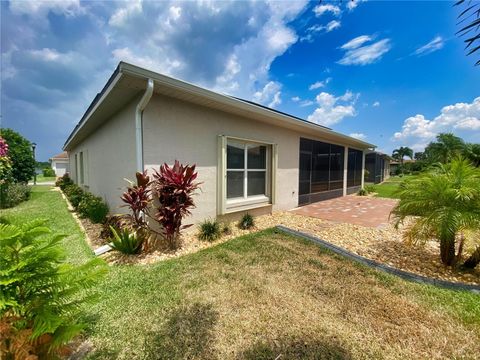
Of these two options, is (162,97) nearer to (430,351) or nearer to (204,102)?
(204,102)

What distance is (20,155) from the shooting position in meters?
17.7

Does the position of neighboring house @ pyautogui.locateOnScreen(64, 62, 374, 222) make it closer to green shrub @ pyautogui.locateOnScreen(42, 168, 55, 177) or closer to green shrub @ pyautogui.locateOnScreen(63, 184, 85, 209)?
green shrub @ pyautogui.locateOnScreen(63, 184, 85, 209)

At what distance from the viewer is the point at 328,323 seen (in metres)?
2.39

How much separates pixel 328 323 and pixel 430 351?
93cm

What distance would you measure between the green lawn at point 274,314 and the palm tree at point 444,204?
0.90 m

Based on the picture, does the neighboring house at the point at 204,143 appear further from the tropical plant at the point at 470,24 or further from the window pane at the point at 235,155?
the tropical plant at the point at 470,24

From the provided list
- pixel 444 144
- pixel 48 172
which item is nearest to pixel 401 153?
pixel 444 144

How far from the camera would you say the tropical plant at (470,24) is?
1639 mm

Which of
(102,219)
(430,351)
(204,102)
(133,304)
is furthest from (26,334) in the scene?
(102,219)

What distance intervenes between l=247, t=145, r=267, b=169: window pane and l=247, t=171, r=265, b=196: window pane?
0.79 ft

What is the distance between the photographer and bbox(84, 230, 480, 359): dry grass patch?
2035mm

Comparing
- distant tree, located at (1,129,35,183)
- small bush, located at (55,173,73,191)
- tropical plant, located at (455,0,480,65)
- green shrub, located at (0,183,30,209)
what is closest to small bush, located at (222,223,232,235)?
tropical plant, located at (455,0,480,65)

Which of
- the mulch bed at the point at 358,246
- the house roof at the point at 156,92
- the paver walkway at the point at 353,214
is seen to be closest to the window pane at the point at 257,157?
the house roof at the point at 156,92

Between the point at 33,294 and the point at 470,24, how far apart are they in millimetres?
→ 4162
